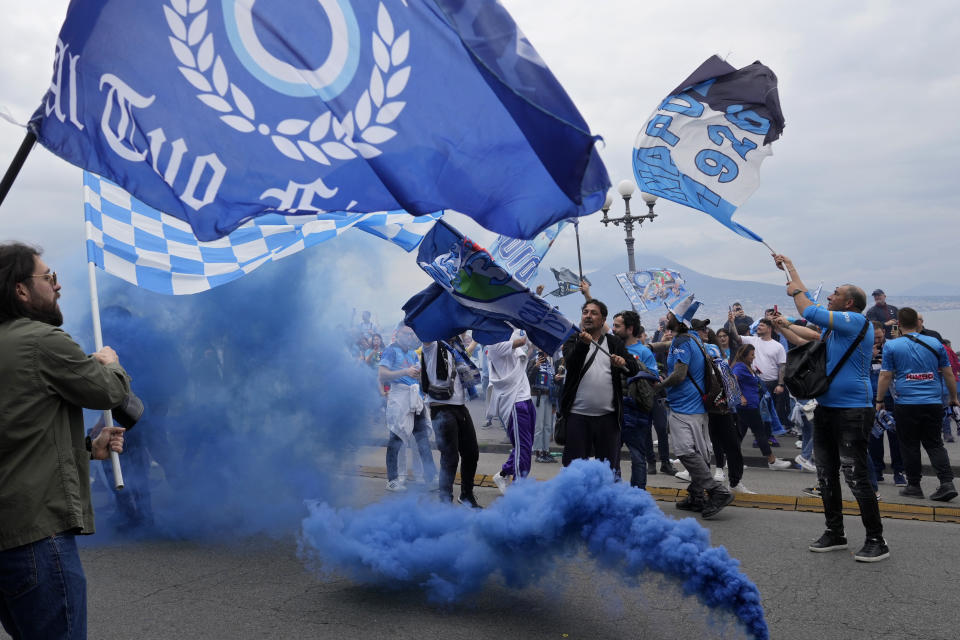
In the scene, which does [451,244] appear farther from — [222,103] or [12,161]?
[12,161]

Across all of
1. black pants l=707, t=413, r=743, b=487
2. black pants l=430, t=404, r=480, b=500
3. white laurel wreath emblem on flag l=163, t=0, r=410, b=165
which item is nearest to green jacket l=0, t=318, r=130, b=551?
white laurel wreath emblem on flag l=163, t=0, r=410, b=165

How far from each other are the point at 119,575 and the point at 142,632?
1.24 meters

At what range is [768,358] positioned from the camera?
421 inches

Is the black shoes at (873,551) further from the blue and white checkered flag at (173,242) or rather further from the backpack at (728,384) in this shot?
the blue and white checkered flag at (173,242)

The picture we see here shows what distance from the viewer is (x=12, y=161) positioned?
3.46 m

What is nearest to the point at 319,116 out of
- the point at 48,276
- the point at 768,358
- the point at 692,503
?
the point at 48,276

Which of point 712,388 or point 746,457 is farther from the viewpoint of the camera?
point 746,457

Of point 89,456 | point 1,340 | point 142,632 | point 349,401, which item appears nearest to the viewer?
point 1,340

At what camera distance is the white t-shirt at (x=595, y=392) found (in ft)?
19.3

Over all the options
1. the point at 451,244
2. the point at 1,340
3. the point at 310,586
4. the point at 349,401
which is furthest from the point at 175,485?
the point at 1,340

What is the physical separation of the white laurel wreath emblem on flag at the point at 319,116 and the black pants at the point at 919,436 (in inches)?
233

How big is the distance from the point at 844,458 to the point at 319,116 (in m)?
4.08

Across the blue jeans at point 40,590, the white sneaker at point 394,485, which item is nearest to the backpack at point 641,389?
the white sneaker at point 394,485

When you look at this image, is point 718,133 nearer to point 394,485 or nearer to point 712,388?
point 712,388
